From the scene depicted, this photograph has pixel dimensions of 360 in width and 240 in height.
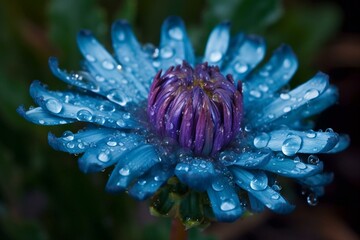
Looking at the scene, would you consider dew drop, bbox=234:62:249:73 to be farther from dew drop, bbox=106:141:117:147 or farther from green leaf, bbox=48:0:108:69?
green leaf, bbox=48:0:108:69

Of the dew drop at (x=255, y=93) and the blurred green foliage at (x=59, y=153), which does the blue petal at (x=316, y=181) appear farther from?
the blurred green foliage at (x=59, y=153)

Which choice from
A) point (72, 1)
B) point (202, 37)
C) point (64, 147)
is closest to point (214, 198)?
point (64, 147)

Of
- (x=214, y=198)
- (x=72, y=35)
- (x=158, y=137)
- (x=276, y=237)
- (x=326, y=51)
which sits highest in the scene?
(x=72, y=35)

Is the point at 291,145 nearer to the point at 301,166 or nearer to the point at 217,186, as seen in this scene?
the point at 301,166

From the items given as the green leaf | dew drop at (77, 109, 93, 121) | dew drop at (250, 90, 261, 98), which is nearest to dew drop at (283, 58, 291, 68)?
dew drop at (250, 90, 261, 98)

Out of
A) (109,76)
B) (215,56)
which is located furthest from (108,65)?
(215,56)

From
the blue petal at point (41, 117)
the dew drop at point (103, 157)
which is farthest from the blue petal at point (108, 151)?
the blue petal at point (41, 117)

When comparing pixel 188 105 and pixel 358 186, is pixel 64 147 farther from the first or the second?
pixel 358 186
